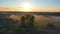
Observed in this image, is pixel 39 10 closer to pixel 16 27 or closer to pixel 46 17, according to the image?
pixel 46 17

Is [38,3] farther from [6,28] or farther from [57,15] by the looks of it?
[6,28]

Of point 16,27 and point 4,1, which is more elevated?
point 4,1

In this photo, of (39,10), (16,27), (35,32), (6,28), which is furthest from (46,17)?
(6,28)

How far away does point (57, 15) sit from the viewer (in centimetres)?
161

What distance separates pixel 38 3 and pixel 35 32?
1.27 feet

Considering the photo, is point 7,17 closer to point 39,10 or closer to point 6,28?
point 6,28

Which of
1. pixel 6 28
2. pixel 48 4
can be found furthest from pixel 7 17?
pixel 48 4

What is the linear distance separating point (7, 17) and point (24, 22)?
0.23 metres

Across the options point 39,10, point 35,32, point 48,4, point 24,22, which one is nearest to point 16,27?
point 24,22

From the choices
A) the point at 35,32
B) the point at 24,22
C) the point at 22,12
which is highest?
the point at 22,12

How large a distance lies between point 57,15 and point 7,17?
65 centimetres

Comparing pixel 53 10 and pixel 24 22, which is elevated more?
pixel 53 10

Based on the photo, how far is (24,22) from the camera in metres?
1.59

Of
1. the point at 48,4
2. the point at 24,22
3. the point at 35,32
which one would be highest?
the point at 48,4
